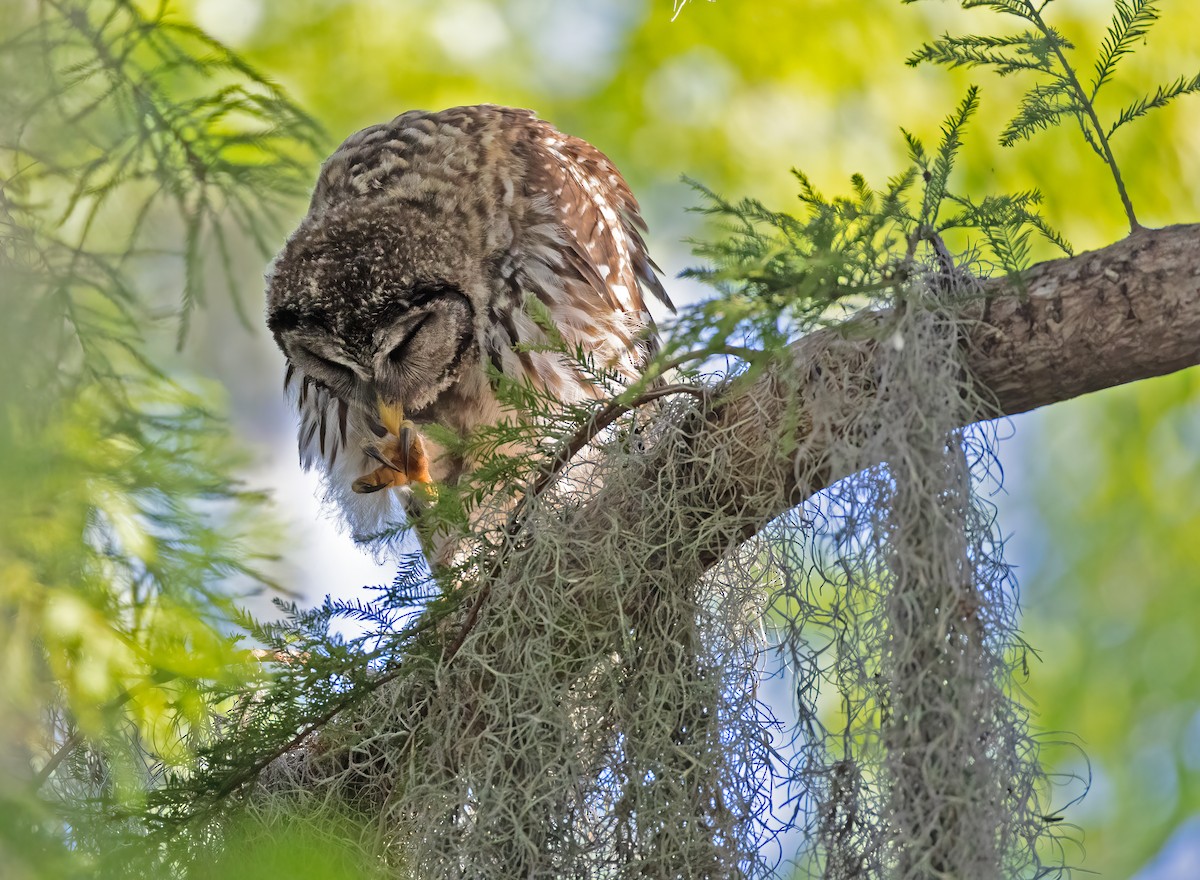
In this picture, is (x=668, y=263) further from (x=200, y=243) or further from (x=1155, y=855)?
(x=1155, y=855)

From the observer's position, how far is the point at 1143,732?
15.6ft

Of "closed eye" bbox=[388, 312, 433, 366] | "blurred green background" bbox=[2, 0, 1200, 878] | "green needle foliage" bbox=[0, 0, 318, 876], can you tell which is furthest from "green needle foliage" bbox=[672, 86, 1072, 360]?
"blurred green background" bbox=[2, 0, 1200, 878]

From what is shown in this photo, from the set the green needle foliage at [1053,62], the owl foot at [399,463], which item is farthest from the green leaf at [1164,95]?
the owl foot at [399,463]

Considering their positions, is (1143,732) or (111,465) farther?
(1143,732)

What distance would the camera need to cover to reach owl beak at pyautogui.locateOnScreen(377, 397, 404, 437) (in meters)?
3.11

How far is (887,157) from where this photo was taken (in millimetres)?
4520

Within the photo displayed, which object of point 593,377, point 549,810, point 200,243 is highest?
point 200,243

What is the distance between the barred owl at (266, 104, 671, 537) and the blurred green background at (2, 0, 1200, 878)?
90 centimetres

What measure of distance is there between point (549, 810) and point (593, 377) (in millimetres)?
725

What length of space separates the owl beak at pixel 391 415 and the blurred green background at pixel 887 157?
4.40 ft

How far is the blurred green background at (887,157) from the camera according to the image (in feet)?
14.6

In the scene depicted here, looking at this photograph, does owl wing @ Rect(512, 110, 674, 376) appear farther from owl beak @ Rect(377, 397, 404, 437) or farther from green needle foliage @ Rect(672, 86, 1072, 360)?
green needle foliage @ Rect(672, 86, 1072, 360)

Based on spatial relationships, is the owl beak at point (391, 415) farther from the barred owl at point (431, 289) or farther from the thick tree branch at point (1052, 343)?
the thick tree branch at point (1052, 343)

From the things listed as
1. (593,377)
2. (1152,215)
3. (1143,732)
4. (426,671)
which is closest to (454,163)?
(593,377)
